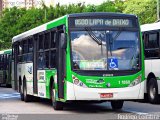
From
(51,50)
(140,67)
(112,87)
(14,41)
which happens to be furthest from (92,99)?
(14,41)

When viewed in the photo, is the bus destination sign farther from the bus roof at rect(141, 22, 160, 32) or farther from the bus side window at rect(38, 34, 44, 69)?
the bus roof at rect(141, 22, 160, 32)

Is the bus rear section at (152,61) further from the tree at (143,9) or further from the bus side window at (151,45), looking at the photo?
the tree at (143,9)

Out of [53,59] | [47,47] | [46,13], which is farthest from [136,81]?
[46,13]

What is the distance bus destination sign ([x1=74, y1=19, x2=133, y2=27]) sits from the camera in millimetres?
17344

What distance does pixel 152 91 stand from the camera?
2222 cm

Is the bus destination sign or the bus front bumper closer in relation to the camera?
the bus front bumper

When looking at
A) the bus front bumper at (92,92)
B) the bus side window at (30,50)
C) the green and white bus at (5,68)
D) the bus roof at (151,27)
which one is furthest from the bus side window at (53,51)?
the green and white bus at (5,68)

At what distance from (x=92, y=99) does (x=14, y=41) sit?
11.9 meters

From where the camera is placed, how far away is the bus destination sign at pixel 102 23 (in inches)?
683

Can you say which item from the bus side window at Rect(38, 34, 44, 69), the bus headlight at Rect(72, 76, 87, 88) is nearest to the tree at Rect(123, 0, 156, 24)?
the bus side window at Rect(38, 34, 44, 69)

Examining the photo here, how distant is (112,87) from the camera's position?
1686 cm

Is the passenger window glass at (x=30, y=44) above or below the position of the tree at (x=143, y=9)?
below

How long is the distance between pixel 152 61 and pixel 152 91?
1148 millimetres

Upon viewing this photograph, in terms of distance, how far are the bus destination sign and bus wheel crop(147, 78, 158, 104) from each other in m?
4.85
